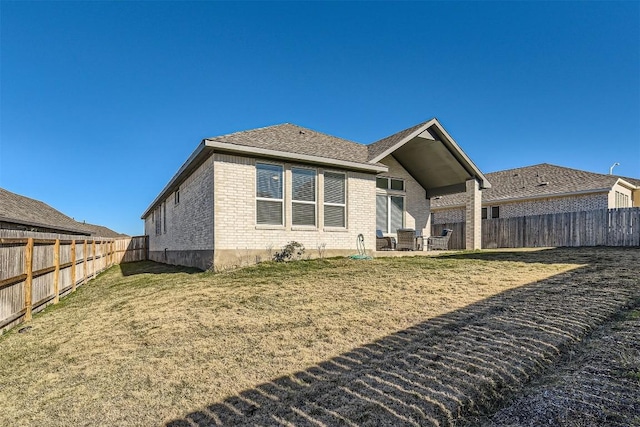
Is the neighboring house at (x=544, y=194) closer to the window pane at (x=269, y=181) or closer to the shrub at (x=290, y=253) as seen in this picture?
the shrub at (x=290, y=253)

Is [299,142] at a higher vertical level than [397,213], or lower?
higher

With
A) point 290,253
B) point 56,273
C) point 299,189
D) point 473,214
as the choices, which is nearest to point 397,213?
point 473,214

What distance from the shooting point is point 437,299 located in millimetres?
6195

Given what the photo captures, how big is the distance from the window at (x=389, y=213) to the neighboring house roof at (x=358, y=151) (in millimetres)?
1711

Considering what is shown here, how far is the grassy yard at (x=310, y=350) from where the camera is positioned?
2.95 m

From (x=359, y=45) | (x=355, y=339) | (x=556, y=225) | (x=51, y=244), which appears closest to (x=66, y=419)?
(x=355, y=339)

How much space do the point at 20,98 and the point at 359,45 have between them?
1611 centimetres

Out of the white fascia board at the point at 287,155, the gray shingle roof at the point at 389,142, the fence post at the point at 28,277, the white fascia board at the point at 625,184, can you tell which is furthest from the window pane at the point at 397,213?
the fence post at the point at 28,277

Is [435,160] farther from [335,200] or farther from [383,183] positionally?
[335,200]

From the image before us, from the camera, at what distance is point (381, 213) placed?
1543cm

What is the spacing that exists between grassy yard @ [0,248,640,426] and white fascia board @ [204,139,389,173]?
4.11 meters

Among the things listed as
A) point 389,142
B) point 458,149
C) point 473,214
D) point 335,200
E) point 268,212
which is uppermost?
point 389,142

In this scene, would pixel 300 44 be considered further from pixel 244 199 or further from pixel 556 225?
pixel 556 225

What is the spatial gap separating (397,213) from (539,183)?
12.3m
